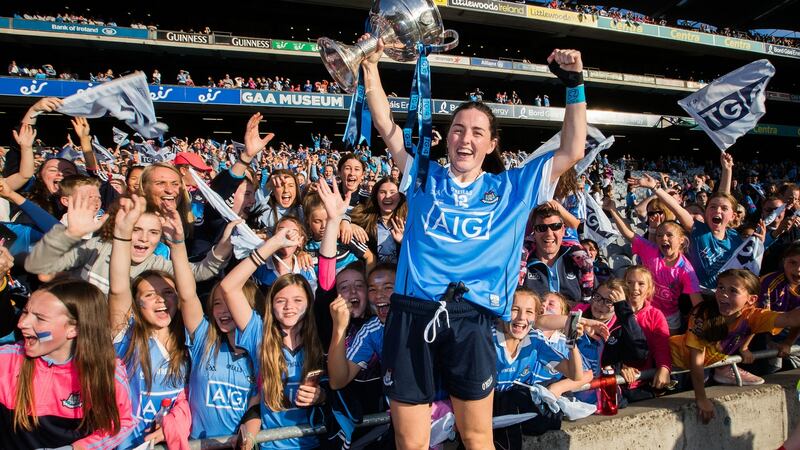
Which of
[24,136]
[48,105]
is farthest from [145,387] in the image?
[24,136]

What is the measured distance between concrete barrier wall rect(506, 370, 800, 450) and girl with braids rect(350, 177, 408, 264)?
66.8 inches

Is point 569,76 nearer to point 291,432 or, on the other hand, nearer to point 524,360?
point 524,360

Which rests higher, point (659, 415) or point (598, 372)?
point (598, 372)

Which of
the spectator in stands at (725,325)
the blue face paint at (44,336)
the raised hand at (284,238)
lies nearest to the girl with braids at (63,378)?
the blue face paint at (44,336)

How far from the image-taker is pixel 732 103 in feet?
19.0

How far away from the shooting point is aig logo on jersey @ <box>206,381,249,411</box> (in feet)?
9.08

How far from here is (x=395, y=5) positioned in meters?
2.76

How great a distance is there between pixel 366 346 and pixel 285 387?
462 mm

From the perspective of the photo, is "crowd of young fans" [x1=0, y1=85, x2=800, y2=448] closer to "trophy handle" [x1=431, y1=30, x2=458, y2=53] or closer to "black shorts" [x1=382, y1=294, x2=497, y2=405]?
"black shorts" [x1=382, y1=294, x2=497, y2=405]

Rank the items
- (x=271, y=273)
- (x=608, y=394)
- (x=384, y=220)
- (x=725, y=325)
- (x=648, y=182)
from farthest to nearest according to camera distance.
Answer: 1. (x=648, y=182)
2. (x=384, y=220)
3. (x=271, y=273)
4. (x=725, y=325)
5. (x=608, y=394)

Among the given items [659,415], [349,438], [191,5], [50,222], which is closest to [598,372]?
[659,415]

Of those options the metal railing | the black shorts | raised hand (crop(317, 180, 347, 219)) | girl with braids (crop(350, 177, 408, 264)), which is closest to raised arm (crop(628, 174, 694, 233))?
the metal railing

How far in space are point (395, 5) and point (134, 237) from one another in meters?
1.93

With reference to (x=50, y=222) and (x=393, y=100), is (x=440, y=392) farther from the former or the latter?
(x=393, y=100)
